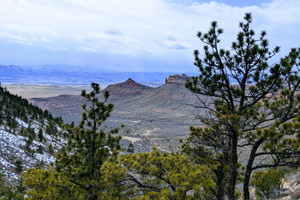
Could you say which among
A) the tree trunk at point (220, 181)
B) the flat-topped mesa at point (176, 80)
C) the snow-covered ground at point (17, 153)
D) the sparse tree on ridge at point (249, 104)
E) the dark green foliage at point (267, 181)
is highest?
Result: the flat-topped mesa at point (176, 80)

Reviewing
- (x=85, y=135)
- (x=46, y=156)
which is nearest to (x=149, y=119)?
(x=46, y=156)

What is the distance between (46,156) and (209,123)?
70.2 feet

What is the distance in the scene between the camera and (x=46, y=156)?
2444 cm

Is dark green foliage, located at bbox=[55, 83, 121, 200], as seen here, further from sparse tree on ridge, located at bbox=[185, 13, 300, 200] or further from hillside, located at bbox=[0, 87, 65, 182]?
hillside, located at bbox=[0, 87, 65, 182]

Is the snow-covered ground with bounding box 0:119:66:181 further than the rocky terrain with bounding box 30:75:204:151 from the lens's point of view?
No

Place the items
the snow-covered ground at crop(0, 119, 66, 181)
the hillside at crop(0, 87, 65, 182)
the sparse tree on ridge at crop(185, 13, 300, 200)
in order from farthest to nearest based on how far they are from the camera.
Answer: the hillside at crop(0, 87, 65, 182), the snow-covered ground at crop(0, 119, 66, 181), the sparse tree on ridge at crop(185, 13, 300, 200)

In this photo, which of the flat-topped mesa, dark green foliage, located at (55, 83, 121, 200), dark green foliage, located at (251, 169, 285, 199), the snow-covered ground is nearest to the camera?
dark green foliage, located at (55, 83, 121, 200)

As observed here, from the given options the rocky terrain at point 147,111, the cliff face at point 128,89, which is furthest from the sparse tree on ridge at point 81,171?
the cliff face at point 128,89

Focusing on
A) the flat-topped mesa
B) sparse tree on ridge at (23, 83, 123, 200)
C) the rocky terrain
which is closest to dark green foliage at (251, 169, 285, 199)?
sparse tree on ridge at (23, 83, 123, 200)

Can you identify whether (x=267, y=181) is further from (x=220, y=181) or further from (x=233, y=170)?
(x=233, y=170)

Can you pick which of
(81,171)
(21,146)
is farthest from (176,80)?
(81,171)

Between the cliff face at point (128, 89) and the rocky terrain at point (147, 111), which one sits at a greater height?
the cliff face at point (128, 89)

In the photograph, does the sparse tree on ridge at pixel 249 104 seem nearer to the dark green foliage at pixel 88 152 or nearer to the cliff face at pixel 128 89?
the dark green foliage at pixel 88 152

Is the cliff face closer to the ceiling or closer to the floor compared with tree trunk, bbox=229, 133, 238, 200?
closer to the ceiling
